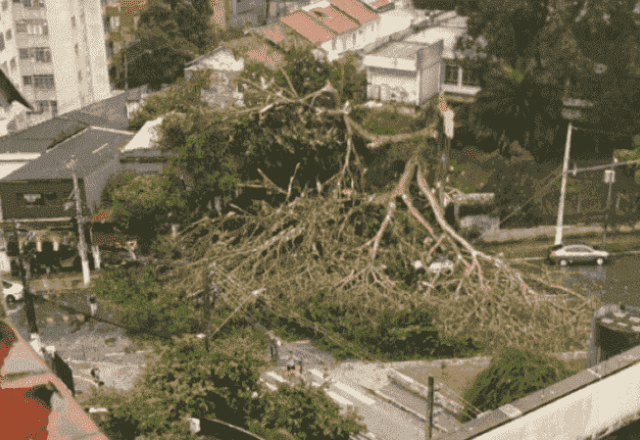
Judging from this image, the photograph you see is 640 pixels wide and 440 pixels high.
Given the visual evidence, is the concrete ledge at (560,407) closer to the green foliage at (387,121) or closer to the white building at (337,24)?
the green foliage at (387,121)

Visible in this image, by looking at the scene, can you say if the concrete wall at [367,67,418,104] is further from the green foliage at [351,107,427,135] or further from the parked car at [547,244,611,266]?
the parked car at [547,244,611,266]

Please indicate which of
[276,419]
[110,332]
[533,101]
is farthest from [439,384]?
[533,101]

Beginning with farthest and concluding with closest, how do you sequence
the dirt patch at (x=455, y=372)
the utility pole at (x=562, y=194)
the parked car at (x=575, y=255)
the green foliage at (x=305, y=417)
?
the utility pole at (x=562, y=194), the parked car at (x=575, y=255), the dirt patch at (x=455, y=372), the green foliage at (x=305, y=417)

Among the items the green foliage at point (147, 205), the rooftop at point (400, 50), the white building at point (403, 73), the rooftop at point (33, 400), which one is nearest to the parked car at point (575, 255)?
the white building at point (403, 73)

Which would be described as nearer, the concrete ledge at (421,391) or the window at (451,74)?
the concrete ledge at (421,391)

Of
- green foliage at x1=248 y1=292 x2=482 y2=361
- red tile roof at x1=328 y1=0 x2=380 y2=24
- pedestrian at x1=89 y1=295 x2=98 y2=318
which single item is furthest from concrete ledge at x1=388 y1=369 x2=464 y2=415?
red tile roof at x1=328 y1=0 x2=380 y2=24

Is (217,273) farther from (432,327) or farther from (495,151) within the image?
(495,151)
